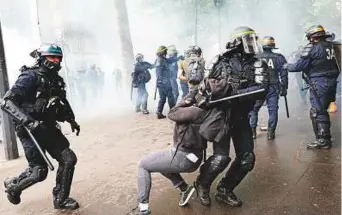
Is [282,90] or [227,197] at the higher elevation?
[282,90]

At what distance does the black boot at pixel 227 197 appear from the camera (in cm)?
384

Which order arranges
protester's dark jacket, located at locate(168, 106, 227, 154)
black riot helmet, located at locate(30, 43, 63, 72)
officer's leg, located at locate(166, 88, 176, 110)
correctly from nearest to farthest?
protester's dark jacket, located at locate(168, 106, 227, 154), black riot helmet, located at locate(30, 43, 63, 72), officer's leg, located at locate(166, 88, 176, 110)

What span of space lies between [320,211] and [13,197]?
3234 millimetres

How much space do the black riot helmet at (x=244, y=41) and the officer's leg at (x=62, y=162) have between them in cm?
204

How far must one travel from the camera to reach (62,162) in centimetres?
401

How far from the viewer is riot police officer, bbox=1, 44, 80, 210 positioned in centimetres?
375

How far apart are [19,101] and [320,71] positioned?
4342mm

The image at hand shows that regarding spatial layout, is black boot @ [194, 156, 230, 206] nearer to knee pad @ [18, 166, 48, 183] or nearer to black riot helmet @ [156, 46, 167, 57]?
knee pad @ [18, 166, 48, 183]

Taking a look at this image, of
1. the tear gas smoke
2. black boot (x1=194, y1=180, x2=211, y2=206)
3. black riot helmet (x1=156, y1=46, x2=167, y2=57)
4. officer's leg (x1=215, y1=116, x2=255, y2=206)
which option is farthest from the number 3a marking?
the tear gas smoke

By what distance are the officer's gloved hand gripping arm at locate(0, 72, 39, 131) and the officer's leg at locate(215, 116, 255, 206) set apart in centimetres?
201

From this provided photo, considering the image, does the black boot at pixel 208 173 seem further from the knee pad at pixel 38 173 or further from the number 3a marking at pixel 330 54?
the number 3a marking at pixel 330 54

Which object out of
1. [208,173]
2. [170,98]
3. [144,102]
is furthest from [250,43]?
[144,102]

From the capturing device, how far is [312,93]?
5910 mm

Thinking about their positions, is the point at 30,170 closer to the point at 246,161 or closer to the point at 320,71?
the point at 246,161
